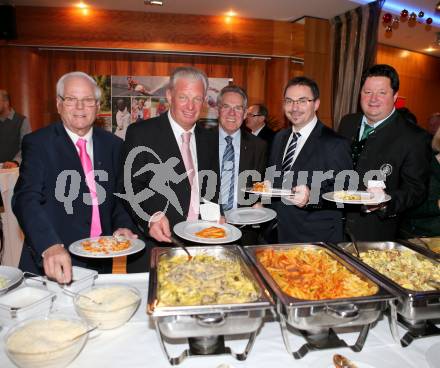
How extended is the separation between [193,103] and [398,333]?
56.1 inches

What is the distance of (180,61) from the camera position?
20.2 feet

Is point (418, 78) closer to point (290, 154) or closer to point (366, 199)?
point (290, 154)

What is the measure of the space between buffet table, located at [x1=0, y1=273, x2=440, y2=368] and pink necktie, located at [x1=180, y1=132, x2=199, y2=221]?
941 millimetres

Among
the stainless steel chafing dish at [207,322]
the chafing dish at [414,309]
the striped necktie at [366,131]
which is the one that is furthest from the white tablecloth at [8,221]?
the chafing dish at [414,309]

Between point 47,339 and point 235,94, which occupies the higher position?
point 235,94

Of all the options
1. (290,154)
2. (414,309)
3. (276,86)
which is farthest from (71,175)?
(276,86)

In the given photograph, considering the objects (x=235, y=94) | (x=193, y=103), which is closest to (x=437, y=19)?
(x=235, y=94)

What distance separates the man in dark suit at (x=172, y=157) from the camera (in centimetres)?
200

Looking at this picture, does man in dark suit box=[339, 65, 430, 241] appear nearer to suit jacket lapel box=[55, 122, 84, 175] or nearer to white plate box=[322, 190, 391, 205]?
white plate box=[322, 190, 391, 205]

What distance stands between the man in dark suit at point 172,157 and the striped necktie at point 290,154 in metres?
0.55

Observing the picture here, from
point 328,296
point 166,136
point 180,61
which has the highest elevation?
point 180,61

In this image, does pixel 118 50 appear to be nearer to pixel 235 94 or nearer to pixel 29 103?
pixel 29 103

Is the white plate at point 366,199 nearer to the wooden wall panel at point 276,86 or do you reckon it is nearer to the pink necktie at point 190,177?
the pink necktie at point 190,177

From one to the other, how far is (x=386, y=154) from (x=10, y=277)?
6.72ft
